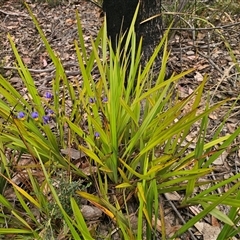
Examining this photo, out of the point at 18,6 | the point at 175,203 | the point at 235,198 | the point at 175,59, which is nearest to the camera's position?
the point at 235,198

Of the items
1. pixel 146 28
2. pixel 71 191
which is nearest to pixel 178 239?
pixel 71 191

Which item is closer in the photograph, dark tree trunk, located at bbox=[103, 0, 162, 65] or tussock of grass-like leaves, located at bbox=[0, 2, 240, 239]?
tussock of grass-like leaves, located at bbox=[0, 2, 240, 239]

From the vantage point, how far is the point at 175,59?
8.20ft

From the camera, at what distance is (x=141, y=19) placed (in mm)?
2096

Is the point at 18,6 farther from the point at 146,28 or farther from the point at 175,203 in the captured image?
the point at 175,203

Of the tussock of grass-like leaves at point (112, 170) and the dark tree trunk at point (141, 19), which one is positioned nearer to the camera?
the tussock of grass-like leaves at point (112, 170)

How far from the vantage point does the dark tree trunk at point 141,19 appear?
2.06 metres

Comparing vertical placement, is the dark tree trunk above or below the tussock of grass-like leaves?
above

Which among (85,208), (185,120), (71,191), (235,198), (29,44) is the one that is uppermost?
(185,120)

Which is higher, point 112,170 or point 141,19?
point 141,19

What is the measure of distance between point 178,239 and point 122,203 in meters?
0.25

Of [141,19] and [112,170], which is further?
[141,19]

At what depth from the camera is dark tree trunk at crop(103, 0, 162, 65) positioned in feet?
6.75

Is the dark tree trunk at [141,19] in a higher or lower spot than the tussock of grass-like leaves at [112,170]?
higher
